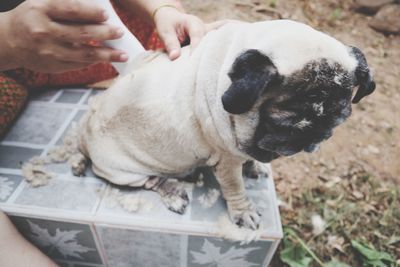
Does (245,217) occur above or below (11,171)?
below

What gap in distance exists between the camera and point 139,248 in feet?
5.28

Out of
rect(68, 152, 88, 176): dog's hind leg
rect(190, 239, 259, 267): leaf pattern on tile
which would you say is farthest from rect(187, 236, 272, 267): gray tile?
rect(68, 152, 88, 176): dog's hind leg

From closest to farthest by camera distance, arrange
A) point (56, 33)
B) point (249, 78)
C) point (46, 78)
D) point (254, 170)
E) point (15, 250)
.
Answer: point (249, 78), point (56, 33), point (15, 250), point (254, 170), point (46, 78)

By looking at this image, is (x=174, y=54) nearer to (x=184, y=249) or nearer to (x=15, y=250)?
(x=184, y=249)

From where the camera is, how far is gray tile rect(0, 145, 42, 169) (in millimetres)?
1678

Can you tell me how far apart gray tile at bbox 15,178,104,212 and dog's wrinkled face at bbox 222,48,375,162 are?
0.85 metres

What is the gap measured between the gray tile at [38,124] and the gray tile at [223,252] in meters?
0.95

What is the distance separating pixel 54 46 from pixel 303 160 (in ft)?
5.88

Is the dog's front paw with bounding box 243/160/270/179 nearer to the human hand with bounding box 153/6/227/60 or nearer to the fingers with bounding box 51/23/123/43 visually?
the human hand with bounding box 153/6/227/60

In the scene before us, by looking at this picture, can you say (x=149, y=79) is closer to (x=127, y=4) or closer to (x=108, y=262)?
(x=127, y=4)

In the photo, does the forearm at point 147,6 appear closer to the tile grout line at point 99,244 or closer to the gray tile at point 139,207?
the gray tile at point 139,207

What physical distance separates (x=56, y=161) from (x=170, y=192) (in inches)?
23.9

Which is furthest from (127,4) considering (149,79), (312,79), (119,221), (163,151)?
(312,79)

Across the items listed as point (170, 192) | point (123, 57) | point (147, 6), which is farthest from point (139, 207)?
point (147, 6)
